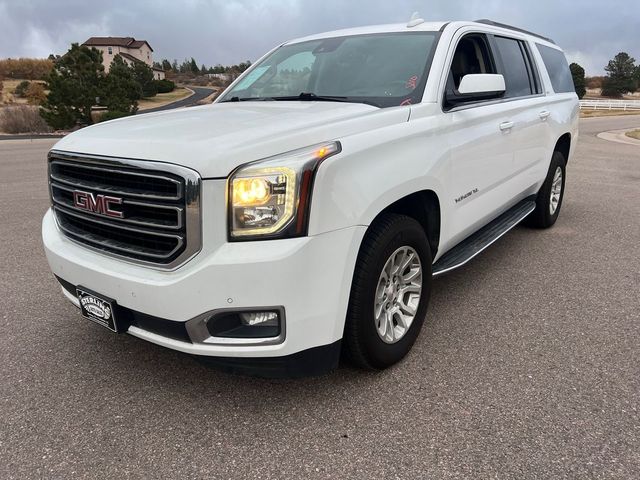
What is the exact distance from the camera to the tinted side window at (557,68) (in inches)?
221

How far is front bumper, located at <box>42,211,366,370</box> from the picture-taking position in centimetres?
222

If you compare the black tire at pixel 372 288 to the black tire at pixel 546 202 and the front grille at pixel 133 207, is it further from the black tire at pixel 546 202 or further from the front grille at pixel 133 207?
the black tire at pixel 546 202

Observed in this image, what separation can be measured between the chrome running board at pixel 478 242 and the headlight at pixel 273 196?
1407mm

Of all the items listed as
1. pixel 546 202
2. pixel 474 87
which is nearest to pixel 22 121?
pixel 546 202

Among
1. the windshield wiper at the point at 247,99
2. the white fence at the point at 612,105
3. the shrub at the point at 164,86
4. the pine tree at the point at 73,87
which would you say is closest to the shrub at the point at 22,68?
the shrub at the point at 164,86

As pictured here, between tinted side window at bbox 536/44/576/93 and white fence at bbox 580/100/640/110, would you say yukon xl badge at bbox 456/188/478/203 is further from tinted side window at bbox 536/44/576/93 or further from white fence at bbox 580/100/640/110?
white fence at bbox 580/100/640/110

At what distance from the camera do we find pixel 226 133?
2438 mm

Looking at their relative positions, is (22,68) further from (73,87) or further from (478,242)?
(478,242)

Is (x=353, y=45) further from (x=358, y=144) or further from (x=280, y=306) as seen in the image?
(x=280, y=306)

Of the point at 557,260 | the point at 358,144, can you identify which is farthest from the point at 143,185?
the point at 557,260

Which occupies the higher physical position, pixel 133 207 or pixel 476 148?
pixel 476 148

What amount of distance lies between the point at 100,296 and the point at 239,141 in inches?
41.0

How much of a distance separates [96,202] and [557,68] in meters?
5.41

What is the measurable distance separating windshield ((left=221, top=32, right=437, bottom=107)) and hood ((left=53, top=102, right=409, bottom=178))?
329mm
